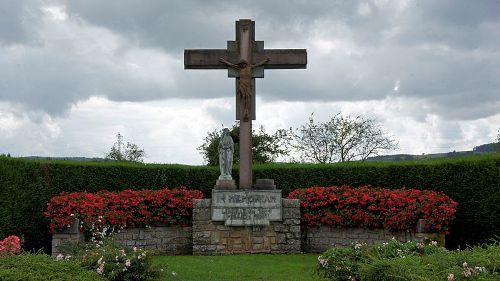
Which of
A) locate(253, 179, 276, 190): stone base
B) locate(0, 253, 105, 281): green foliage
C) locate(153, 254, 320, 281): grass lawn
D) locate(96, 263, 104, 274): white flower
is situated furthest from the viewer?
locate(253, 179, 276, 190): stone base

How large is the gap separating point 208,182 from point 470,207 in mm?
6918

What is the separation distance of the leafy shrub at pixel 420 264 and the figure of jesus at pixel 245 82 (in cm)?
661

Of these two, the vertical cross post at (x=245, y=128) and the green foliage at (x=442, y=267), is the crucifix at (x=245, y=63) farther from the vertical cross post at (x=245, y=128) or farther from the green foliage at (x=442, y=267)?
the green foliage at (x=442, y=267)

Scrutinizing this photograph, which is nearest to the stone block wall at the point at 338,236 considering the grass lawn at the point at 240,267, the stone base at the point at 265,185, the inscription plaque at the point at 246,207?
the grass lawn at the point at 240,267

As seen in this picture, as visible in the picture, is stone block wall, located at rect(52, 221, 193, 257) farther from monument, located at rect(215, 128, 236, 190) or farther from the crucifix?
the crucifix

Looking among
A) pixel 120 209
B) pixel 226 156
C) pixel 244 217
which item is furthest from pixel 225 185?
pixel 120 209

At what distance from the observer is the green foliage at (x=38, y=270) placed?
5.68 metres

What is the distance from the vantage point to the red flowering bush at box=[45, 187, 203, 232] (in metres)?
12.8

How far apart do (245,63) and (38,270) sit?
905 centimetres

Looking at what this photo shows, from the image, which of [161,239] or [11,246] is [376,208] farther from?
[11,246]

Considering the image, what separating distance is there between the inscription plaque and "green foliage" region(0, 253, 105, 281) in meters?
6.90

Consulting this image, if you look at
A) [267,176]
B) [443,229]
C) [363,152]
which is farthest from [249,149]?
[363,152]

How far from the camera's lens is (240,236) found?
529 inches

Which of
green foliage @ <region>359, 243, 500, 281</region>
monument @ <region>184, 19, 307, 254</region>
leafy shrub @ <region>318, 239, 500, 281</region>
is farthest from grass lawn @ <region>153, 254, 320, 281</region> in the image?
green foliage @ <region>359, 243, 500, 281</region>
